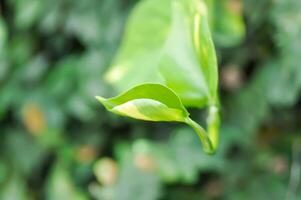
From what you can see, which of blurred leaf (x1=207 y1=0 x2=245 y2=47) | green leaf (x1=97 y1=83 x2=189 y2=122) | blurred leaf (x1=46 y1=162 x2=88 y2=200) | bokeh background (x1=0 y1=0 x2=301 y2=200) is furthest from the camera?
blurred leaf (x1=46 y1=162 x2=88 y2=200)

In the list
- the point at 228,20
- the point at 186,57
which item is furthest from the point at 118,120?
the point at 186,57

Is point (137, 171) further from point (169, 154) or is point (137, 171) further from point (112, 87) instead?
point (112, 87)

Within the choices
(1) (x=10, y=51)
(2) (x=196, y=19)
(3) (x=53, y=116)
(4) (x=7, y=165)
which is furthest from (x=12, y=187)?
(2) (x=196, y=19)

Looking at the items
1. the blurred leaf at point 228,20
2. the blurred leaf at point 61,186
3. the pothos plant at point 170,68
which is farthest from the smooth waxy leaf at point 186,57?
the blurred leaf at point 61,186

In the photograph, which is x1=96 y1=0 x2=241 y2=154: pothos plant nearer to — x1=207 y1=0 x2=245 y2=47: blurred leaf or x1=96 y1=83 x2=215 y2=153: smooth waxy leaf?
x1=96 y1=83 x2=215 y2=153: smooth waxy leaf

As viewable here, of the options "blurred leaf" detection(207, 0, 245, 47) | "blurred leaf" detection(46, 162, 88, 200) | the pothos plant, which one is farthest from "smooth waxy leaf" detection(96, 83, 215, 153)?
"blurred leaf" detection(46, 162, 88, 200)

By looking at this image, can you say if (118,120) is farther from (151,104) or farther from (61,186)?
(151,104)
